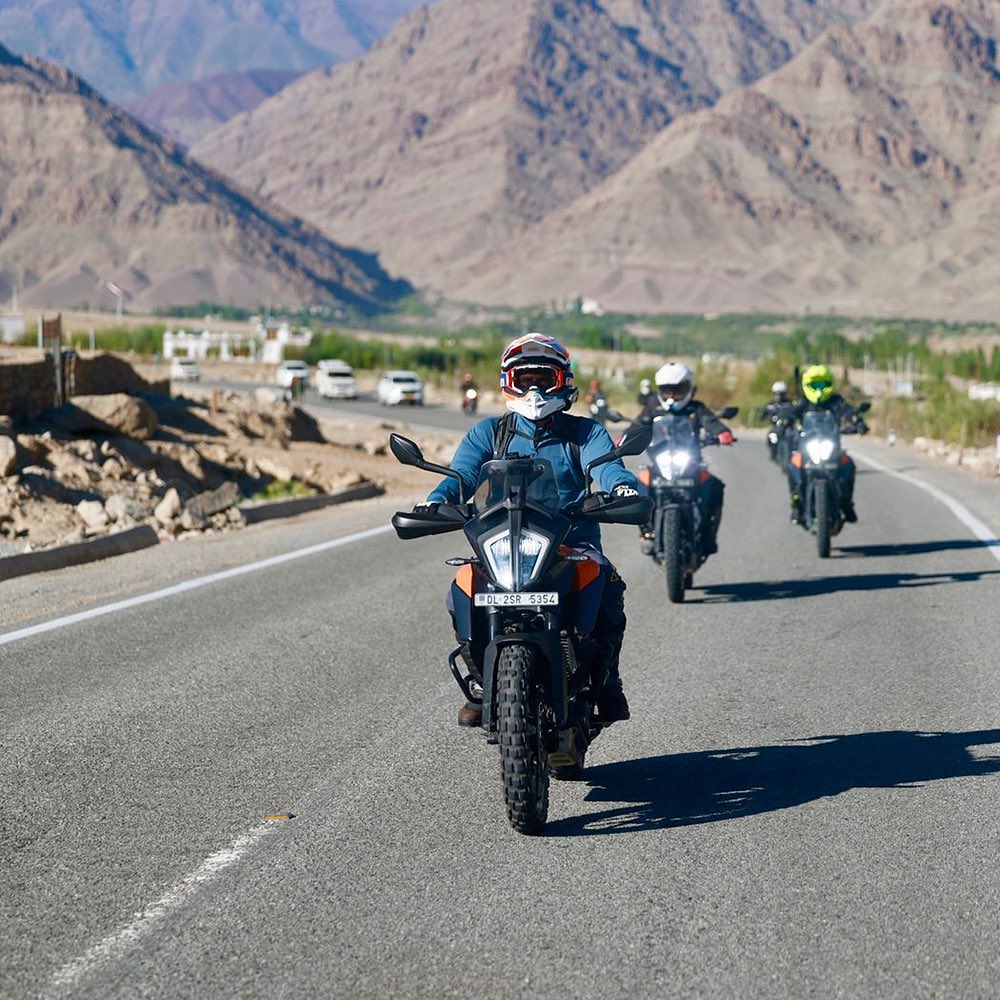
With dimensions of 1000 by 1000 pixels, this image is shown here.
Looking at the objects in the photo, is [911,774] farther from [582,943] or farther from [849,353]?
[849,353]

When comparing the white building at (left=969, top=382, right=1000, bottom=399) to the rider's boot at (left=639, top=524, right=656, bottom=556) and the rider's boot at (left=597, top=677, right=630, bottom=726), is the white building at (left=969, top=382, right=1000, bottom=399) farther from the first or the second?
the rider's boot at (left=597, top=677, right=630, bottom=726)

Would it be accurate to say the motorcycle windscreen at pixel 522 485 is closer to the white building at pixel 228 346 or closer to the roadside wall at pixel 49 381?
the roadside wall at pixel 49 381

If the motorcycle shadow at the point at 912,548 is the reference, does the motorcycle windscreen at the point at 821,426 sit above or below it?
above

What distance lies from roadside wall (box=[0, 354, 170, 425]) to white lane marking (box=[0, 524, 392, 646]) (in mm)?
6891

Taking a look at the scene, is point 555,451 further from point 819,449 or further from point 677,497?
point 819,449

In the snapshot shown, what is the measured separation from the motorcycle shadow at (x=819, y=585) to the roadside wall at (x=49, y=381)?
12.2 meters

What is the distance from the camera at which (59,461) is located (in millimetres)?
21391

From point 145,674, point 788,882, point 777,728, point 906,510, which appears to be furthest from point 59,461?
point 788,882

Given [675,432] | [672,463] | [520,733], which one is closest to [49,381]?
[675,432]

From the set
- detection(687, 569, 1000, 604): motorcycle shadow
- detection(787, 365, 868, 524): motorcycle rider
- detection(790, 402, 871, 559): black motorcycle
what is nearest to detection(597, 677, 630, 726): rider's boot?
detection(687, 569, 1000, 604): motorcycle shadow

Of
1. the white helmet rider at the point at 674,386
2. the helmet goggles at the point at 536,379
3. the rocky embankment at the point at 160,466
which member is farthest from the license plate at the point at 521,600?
the rocky embankment at the point at 160,466

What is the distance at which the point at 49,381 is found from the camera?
78.7 ft

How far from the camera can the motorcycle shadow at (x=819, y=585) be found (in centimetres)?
1297

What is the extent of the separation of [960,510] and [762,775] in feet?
49.9
